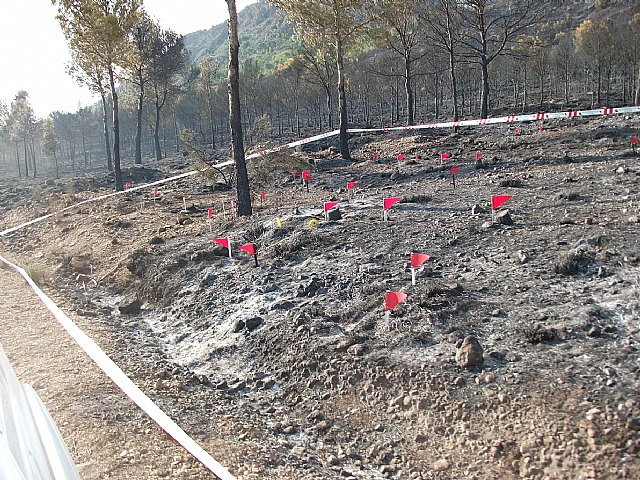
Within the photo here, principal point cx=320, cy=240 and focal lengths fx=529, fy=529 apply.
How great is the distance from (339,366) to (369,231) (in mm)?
4613

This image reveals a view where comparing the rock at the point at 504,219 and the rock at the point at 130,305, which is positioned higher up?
the rock at the point at 504,219

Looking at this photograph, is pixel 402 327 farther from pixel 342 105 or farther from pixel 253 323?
pixel 342 105

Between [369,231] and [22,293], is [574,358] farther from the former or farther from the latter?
[22,293]

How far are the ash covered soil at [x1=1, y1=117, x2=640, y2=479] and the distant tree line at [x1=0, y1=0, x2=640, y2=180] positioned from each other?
7.42 metres

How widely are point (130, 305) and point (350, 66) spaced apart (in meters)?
58.8

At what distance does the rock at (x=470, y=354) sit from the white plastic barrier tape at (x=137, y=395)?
2.93 m

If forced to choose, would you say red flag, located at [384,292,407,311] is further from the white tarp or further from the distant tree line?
the distant tree line

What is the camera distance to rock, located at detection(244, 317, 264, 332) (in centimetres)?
858

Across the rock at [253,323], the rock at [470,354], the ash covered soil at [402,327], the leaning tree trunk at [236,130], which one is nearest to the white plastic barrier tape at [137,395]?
the ash covered soil at [402,327]

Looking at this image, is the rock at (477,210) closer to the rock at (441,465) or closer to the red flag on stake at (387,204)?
the red flag on stake at (387,204)

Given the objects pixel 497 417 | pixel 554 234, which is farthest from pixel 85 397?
pixel 554 234

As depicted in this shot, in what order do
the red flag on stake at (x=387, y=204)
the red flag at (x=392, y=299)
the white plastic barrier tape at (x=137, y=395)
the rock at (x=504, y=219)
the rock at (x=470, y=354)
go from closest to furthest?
the white plastic barrier tape at (x=137, y=395) → the rock at (x=470, y=354) → the red flag at (x=392, y=299) → the rock at (x=504, y=219) → the red flag on stake at (x=387, y=204)

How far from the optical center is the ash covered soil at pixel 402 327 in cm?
533

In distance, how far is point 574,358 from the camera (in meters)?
5.89
